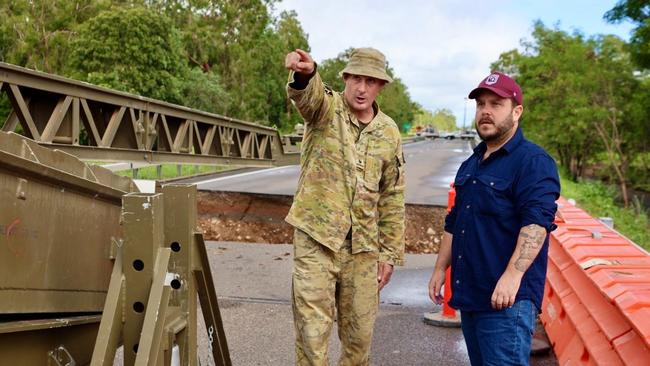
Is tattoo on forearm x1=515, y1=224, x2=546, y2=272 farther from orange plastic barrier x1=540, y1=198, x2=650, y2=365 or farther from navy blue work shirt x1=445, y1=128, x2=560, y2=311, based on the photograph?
orange plastic barrier x1=540, y1=198, x2=650, y2=365

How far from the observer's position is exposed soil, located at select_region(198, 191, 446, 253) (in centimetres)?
1011

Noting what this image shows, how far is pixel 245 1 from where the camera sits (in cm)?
4422

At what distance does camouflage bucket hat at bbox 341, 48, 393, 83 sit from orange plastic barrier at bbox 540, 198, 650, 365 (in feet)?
5.80

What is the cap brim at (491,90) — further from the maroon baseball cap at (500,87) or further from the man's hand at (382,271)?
the man's hand at (382,271)

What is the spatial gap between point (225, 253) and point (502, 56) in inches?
1530

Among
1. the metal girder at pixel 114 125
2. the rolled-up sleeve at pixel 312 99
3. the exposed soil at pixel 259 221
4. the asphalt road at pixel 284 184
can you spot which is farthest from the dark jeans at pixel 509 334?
the asphalt road at pixel 284 184

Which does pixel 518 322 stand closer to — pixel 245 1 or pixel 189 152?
pixel 189 152

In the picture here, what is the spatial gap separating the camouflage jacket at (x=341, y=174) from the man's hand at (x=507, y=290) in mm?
842

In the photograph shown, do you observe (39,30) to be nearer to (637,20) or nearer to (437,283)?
(637,20)

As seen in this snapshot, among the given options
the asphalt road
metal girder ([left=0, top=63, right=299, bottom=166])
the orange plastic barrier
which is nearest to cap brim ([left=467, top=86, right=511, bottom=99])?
the orange plastic barrier

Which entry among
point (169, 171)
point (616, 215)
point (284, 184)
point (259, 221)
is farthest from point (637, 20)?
point (259, 221)

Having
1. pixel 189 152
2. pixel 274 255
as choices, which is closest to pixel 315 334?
pixel 274 255

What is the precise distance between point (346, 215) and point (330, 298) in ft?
1.43

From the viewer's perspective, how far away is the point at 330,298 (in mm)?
3402
